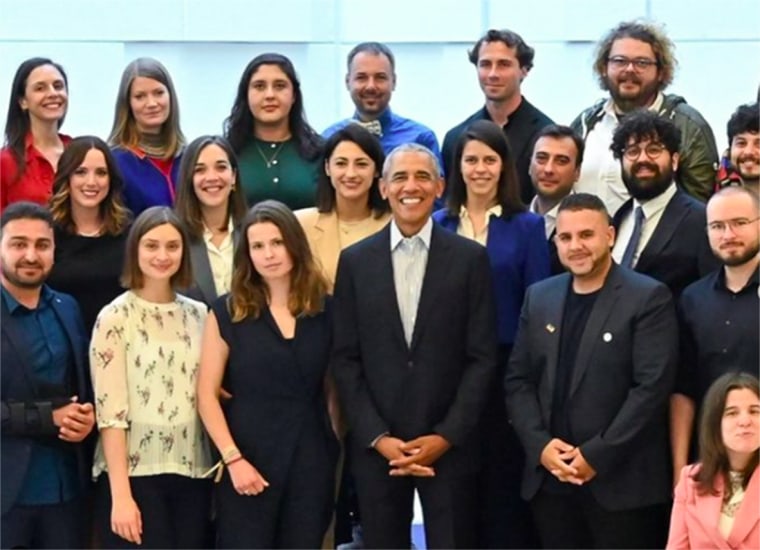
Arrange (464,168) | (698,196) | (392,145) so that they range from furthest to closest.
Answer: (392,145), (698,196), (464,168)

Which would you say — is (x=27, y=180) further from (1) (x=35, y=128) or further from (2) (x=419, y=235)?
(2) (x=419, y=235)

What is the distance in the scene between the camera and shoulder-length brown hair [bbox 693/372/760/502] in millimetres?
4281

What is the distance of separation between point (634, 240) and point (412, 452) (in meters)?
1.07

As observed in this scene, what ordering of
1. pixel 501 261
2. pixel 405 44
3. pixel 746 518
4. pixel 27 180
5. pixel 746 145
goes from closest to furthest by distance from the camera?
pixel 746 518 < pixel 501 261 < pixel 746 145 < pixel 27 180 < pixel 405 44

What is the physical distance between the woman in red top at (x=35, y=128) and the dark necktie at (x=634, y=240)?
80.6 inches

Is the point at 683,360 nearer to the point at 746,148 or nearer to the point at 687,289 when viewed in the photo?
the point at 687,289

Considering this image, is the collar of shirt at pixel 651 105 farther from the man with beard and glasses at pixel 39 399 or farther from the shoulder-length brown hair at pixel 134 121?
the man with beard and glasses at pixel 39 399

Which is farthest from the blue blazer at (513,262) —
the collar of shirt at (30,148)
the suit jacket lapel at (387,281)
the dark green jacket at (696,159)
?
the collar of shirt at (30,148)

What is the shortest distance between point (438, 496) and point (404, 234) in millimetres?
860

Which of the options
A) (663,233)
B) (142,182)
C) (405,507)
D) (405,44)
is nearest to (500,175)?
(663,233)

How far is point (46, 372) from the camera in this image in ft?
14.8

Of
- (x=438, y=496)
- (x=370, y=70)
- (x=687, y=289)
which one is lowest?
(x=438, y=496)

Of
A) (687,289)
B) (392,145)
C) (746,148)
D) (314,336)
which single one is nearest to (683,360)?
(687,289)

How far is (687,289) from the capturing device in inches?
179
